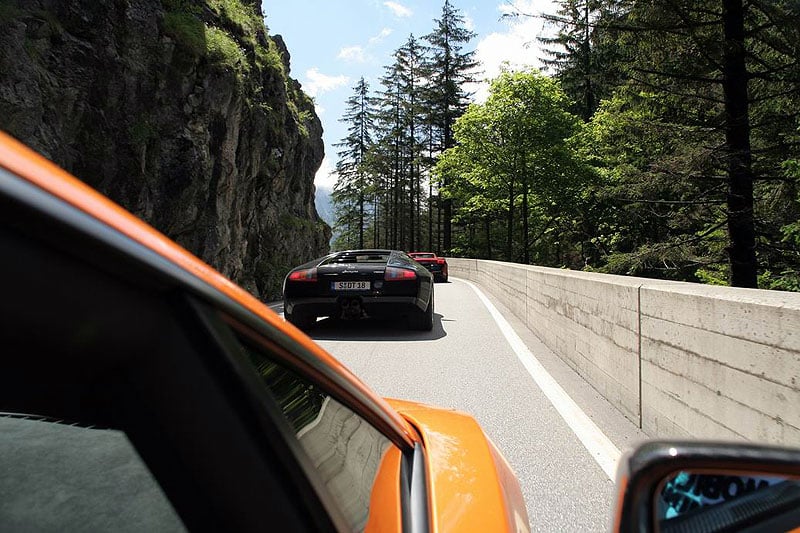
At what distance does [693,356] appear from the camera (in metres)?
3.34

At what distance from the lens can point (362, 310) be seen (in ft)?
26.8

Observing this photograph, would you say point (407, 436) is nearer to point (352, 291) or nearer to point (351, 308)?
point (352, 291)

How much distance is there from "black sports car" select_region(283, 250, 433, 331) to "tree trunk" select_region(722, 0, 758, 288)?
716 cm

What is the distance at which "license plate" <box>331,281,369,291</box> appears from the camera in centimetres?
799

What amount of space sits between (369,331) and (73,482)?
26.5 ft

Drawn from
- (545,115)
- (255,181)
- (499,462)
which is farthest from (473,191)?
(499,462)

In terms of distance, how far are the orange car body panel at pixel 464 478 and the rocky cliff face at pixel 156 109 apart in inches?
367

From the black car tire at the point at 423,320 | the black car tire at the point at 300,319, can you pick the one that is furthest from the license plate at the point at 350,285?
the black car tire at the point at 423,320

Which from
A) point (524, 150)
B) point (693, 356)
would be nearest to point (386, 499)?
point (693, 356)

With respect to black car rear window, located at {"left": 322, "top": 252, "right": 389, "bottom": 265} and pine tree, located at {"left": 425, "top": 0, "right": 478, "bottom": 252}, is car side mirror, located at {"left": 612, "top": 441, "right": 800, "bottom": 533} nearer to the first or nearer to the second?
black car rear window, located at {"left": 322, "top": 252, "right": 389, "bottom": 265}

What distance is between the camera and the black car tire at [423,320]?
28.3 ft

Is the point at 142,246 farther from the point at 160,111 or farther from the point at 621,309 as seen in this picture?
the point at 160,111

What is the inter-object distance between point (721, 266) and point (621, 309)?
33.1 feet

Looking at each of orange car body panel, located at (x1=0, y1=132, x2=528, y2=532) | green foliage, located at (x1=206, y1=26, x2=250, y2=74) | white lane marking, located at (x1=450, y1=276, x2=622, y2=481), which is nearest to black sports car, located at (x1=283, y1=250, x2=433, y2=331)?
white lane marking, located at (x1=450, y1=276, x2=622, y2=481)
